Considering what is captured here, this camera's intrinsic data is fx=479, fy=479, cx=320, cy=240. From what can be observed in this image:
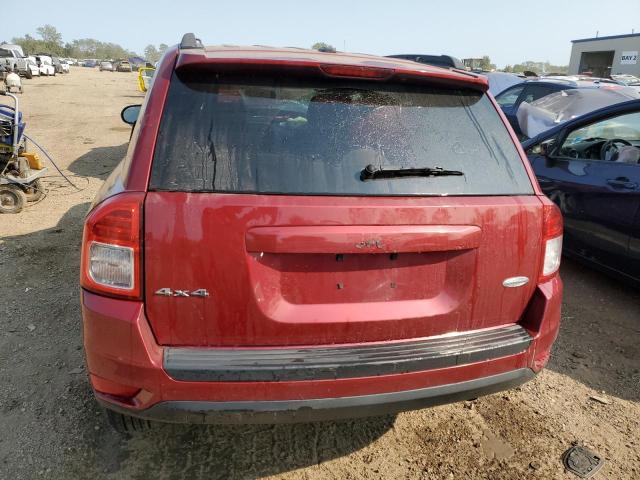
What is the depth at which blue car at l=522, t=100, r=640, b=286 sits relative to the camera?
3639 millimetres

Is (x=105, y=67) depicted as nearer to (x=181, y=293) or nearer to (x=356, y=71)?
(x=356, y=71)

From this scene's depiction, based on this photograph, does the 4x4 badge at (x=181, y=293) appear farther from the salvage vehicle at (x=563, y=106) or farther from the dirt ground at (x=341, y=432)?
the salvage vehicle at (x=563, y=106)

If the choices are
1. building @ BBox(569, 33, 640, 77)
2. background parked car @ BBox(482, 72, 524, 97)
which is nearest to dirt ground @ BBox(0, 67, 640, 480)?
background parked car @ BBox(482, 72, 524, 97)

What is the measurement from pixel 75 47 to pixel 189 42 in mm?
143491

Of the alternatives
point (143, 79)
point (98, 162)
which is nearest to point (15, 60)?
point (143, 79)

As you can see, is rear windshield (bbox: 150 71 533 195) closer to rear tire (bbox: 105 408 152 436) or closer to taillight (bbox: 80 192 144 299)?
taillight (bbox: 80 192 144 299)

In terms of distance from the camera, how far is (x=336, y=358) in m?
1.79

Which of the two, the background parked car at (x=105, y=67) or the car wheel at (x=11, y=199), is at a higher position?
the background parked car at (x=105, y=67)

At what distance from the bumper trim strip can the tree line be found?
319ft

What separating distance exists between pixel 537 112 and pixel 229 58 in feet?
23.3

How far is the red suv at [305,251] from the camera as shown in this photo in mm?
1675

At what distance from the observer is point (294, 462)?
2277 mm

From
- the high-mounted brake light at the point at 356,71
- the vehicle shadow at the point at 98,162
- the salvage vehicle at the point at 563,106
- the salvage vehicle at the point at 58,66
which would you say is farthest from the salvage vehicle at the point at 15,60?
the high-mounted brake light at the point at 356,71

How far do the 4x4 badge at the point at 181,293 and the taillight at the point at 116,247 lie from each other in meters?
0.08
